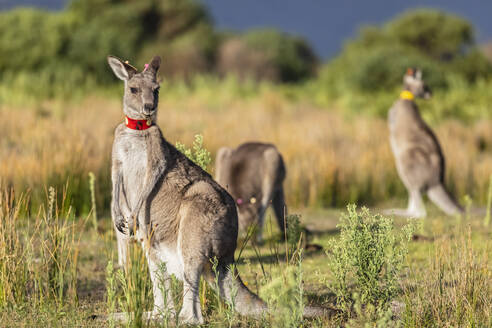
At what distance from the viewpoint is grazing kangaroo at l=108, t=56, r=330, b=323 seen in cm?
304

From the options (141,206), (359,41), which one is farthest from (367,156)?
(359,41)

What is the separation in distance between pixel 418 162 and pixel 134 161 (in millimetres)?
4931

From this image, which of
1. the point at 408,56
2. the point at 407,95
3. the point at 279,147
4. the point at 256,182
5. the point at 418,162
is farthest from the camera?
the point at 408,56

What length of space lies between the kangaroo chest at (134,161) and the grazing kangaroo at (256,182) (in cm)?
208

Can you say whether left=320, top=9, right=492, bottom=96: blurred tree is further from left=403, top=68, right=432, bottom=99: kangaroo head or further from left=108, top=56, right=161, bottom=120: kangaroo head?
left=108, top=56, right=161, bottom=120: kangaroo head

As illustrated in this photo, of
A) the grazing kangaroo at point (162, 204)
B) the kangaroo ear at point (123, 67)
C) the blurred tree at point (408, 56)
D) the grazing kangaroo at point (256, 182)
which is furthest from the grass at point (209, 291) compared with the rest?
the blurred tree at point (408, 56)

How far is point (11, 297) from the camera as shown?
351 cm

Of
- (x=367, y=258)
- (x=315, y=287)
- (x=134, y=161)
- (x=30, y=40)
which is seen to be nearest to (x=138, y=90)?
(x=134, y=161)

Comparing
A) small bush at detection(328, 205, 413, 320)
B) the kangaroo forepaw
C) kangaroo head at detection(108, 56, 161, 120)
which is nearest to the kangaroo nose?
kangaroo head at detection(108, 56, 161, 120)

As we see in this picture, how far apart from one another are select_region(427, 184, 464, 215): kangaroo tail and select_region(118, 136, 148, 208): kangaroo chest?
509 cm

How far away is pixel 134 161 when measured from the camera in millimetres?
3199

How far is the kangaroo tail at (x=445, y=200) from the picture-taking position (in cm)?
733

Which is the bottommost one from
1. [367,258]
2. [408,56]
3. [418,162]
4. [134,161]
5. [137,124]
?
[367,258]

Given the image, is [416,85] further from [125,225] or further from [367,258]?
[125,225]
